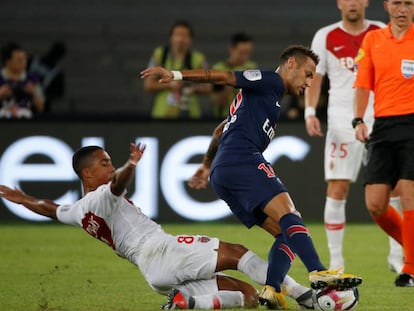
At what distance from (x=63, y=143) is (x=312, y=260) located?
751cm

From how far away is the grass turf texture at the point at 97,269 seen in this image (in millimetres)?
7805

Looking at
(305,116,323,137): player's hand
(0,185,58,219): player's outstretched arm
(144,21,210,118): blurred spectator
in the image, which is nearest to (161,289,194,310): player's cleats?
(0,185,58,219): player's outstretched arm

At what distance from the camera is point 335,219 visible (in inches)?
401

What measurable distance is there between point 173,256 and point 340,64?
3.55 metres

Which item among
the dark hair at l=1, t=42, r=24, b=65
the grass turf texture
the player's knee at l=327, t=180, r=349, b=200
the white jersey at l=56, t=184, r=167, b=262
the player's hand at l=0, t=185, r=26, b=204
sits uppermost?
the dark hair at l=1, t=42, r=24, b=65

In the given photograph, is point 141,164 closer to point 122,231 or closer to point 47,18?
point 122,231

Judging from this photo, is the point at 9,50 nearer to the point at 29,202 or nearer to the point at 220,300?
the point at 29,202

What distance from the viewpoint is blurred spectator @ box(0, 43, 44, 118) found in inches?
574

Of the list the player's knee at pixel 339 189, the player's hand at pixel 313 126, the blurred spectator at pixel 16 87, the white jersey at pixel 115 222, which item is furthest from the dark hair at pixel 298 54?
the blurred spectator at pixel 16 87

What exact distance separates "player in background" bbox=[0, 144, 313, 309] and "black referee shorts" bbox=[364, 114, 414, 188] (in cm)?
185

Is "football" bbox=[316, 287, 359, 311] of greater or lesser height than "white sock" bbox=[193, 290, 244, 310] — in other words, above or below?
above

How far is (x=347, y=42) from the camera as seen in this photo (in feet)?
33.7

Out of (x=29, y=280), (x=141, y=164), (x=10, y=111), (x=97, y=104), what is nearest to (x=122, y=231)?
(x=29, y=280)

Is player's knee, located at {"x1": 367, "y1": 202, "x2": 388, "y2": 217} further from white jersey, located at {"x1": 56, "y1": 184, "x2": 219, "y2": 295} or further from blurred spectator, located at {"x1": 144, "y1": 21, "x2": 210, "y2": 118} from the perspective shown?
blurred spectator, located at {"x1": 144, "y1": 21, "x2": 210, "y2": 118}
